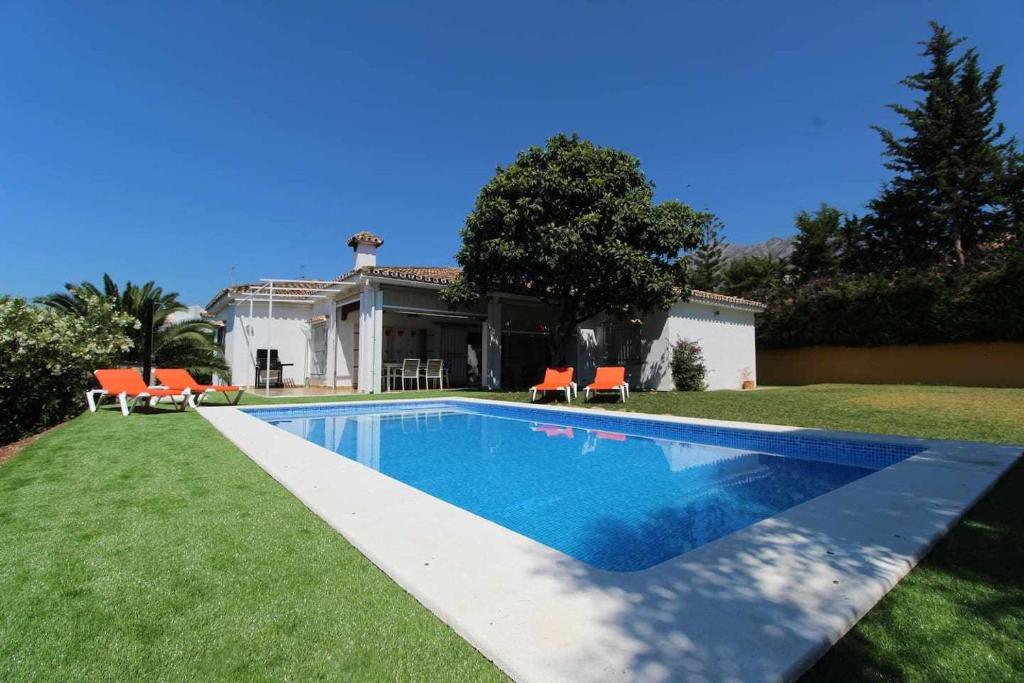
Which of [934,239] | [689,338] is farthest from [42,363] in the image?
[934,239]

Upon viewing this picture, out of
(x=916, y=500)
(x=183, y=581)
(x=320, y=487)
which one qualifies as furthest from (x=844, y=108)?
(x=183, y=581)

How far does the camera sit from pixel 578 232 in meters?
12.9

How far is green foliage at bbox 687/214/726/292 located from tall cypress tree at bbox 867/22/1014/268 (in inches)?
388

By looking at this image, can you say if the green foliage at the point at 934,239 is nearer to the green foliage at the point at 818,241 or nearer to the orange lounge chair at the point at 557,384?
the green foliage at the point at 818,241

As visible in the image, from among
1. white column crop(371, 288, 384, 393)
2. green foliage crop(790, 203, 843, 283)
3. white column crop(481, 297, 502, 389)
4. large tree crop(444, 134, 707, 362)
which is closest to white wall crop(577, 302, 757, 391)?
large tree crop(444, 134, 707, 362)

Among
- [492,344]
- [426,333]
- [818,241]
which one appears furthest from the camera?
[818,241]

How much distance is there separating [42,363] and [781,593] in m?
12.4

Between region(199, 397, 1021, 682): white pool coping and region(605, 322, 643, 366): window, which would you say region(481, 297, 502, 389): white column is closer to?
region(605, 322, 643, 366): window

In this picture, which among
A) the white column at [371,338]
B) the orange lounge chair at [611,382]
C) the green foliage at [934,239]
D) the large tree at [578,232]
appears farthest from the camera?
the green foliage at [934,239]

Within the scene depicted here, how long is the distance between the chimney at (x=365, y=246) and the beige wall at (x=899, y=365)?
63.0 ft

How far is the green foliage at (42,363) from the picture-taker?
28.4ft

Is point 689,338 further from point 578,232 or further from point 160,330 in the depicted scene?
point 160,330

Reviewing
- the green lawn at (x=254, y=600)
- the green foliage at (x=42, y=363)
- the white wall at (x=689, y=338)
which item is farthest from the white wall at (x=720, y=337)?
the green foliage at (x=42, y=363)

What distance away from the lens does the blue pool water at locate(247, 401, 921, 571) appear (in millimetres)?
3963
